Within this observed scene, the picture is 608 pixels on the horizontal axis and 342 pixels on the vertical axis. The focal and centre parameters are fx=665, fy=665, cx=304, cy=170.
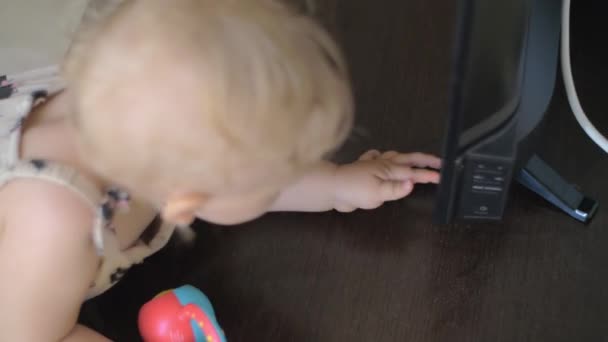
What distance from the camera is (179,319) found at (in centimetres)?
57

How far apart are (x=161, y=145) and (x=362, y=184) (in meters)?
0.24

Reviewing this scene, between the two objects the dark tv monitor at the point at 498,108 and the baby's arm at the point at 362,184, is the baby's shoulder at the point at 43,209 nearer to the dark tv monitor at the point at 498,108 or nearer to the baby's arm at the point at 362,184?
the baby's arm at the point at 362,184

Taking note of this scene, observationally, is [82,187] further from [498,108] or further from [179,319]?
[498,108]

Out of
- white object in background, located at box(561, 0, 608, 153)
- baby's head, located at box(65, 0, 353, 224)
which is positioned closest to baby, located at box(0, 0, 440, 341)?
baby's head, located at box(65, 0, 353, 224)

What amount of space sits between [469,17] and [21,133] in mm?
422

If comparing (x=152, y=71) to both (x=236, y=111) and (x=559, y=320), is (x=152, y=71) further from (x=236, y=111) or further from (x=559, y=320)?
(x=559, y=320)

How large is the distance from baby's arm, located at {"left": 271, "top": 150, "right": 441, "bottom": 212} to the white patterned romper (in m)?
0.13

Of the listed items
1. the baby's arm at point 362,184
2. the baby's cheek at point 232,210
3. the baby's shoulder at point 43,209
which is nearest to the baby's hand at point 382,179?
the baby's arm at point 362,184

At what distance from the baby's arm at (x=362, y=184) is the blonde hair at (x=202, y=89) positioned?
15cm

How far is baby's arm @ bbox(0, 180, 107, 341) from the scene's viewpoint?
0.55 meters

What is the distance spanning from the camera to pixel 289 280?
23.7 inches

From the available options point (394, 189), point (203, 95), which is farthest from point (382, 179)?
point (203, 95)

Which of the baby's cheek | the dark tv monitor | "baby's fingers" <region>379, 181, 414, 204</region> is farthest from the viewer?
"baby's fingers" <region>379, 181, 414, 204</region>

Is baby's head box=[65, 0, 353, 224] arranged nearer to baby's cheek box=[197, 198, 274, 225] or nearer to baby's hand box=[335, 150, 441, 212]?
baby's cheek box=[197, 198, 274, 225]
